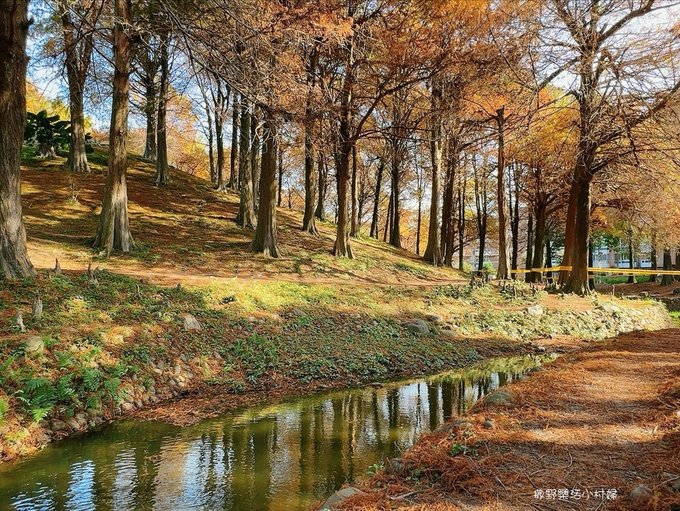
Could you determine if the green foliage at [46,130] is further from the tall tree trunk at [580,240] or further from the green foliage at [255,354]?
the tall tree trunk at [580,240]

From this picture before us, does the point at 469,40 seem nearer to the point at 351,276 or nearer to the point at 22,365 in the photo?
the point at 351,276

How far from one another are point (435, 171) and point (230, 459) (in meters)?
17.4

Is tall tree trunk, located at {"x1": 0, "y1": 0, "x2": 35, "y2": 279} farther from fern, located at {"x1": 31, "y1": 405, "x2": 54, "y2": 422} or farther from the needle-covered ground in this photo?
fern, located at {"x1": 31, "y1": 405, "x2": 54, "y2": 422}

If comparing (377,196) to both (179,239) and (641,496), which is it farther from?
(641,496)

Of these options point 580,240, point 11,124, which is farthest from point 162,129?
point 580,240

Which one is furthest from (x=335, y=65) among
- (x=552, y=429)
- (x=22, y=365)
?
(x=552, y=429)

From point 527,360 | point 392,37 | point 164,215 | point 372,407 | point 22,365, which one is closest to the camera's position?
point 22,365

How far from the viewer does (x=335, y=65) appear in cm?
1664

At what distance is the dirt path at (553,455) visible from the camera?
9.11 ft

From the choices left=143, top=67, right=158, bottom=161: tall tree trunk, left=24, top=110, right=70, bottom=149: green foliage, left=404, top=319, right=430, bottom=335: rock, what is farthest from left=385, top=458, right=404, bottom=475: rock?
left=24, top=110, right=70, bottom=149: green foliage

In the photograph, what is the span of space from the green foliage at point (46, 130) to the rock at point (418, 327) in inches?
734

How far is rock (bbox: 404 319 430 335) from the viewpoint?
1114 centimetres

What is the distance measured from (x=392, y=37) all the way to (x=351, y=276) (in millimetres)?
7276

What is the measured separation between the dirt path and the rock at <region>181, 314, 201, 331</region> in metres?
5.53
